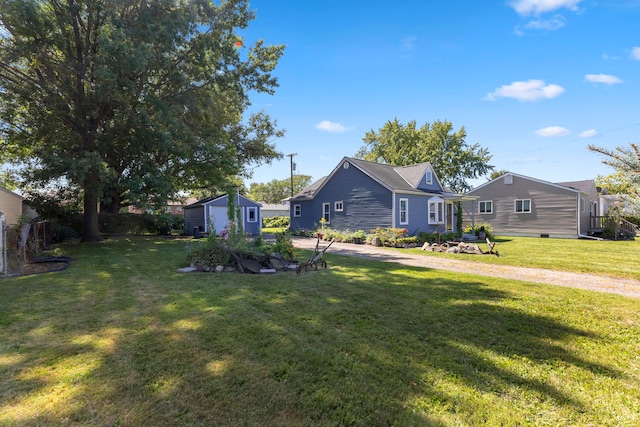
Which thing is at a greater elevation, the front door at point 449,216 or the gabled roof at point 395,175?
the gabled roof at point 395,175

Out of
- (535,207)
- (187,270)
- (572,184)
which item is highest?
(572,184)

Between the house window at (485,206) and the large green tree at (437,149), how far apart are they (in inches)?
521

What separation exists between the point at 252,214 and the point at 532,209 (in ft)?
69.1

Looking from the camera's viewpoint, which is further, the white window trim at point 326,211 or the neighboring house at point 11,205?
the white window trim at point 326,211

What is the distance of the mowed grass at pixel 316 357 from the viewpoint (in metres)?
2.44

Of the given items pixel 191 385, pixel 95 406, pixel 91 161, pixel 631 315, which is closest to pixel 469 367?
pixel 191 385

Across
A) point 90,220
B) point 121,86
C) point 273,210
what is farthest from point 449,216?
point 273,210

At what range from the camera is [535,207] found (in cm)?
2167

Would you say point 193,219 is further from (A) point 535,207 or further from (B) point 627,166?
(A) point 535,207

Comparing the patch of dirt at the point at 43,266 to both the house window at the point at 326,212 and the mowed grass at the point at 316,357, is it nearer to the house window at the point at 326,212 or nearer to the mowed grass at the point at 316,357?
the mowed grass at the point at 316,357

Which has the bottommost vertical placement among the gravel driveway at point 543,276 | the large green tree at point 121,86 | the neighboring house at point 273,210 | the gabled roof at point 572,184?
the gravel driveway at point 543,276

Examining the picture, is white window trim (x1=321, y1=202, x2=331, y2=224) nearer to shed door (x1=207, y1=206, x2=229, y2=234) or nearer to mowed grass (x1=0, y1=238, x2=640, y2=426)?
shed door (x1=207, y1=206, x2=229, y2=234)

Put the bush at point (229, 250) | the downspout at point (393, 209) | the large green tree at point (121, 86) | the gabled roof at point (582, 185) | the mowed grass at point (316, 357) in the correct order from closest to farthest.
Result: the mowed grass at point (316, 357)
the bush at point (229, 250)
the large green tree at point (121, 86)
the downspout at point (393, 209)
the gabled roof at point (582, 185)

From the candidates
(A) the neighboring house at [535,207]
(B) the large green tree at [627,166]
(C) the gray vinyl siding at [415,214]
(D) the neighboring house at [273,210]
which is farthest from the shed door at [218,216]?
(D) the neighboring house at [273,210]
